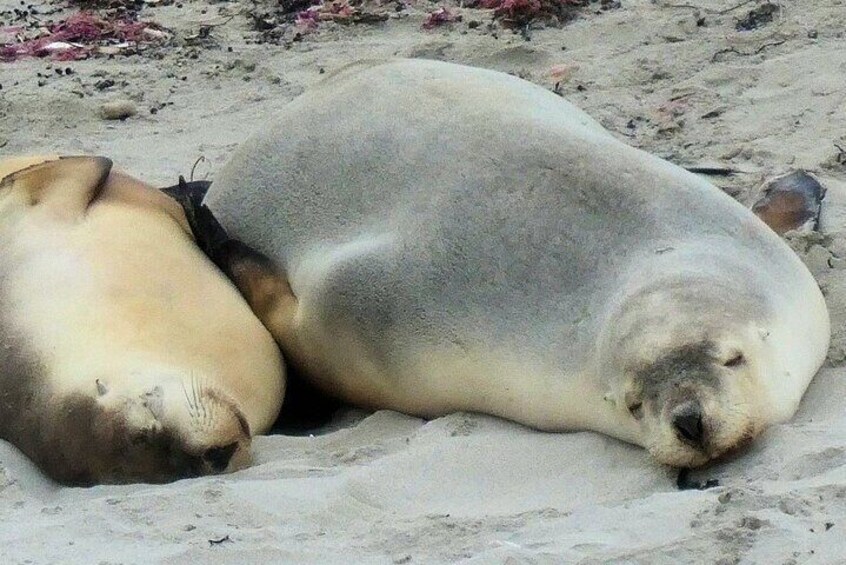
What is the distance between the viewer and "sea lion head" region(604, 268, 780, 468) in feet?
13.7

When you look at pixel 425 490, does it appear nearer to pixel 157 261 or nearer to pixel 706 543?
pixel 706 543

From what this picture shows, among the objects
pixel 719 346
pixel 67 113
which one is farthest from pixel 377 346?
pixel 67 113

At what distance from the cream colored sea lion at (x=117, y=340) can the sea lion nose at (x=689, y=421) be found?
4.08 ft

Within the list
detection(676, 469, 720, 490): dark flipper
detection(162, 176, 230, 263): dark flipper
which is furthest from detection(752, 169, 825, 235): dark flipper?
detection(162, 176, 230, 263): dark flipper

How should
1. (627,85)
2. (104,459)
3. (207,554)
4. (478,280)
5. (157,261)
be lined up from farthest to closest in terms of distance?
(627,85), (157,261), (478,280), (104,459), (207,554)

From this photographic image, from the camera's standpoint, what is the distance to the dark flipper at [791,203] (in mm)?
5742

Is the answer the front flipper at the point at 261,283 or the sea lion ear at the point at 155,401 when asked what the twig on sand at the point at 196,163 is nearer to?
the front flipper at the point at 261,283

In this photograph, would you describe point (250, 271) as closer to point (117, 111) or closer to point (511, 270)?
point (511, 270)

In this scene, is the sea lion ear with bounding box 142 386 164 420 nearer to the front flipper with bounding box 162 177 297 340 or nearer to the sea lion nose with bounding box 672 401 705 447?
the front flipper with bounding box 162 177 297 340

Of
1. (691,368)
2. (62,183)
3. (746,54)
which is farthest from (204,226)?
(746,54)

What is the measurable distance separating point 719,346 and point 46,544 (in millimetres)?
1685

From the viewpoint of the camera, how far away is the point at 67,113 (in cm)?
822

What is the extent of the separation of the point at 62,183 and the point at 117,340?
1068mm

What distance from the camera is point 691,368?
4207 millimetres
